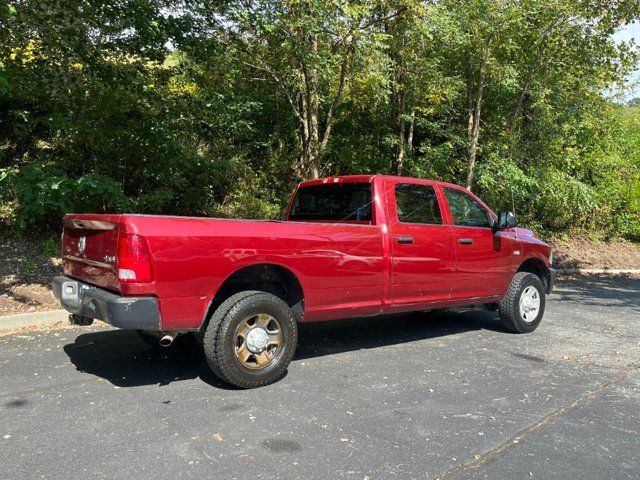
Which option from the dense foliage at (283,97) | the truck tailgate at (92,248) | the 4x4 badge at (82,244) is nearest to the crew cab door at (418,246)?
the truck tailgate at (92,248)

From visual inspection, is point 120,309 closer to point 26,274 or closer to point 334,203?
point 334,203

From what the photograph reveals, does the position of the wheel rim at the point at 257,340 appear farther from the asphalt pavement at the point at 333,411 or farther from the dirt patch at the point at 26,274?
the dirt patch at the point at 26,274

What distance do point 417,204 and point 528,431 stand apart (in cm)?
277

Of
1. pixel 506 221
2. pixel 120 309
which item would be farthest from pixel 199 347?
pixel 506 221

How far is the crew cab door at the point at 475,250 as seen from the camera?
6.12 metres

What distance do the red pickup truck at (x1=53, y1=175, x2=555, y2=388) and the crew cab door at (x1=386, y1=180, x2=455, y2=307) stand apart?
14 millimetres

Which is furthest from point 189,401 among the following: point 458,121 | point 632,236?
point 632,236

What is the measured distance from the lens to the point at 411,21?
929 centimetres

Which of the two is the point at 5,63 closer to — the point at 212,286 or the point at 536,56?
the point at 212,286

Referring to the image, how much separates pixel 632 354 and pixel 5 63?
9.48 meters

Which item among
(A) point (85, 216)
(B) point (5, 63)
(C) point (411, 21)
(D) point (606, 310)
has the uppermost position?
(C) point (411, 21)

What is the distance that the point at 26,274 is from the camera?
8.33 m

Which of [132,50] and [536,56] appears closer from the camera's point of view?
[132,50]

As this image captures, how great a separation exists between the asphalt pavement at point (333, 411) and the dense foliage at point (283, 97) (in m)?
3.93
